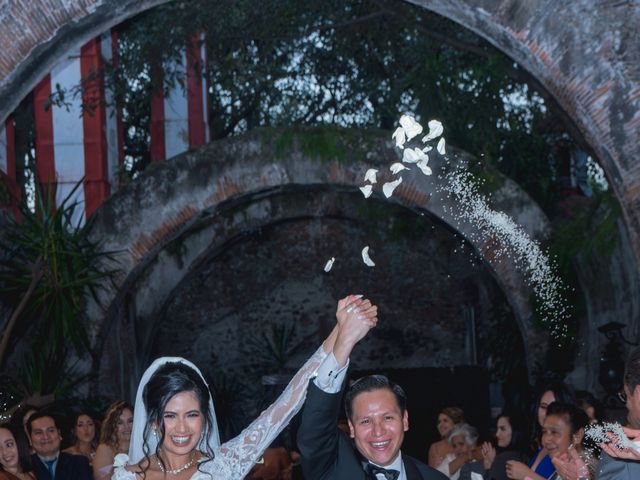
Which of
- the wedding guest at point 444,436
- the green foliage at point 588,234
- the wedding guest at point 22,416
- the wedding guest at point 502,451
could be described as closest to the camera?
the wedding guest at point 22,416

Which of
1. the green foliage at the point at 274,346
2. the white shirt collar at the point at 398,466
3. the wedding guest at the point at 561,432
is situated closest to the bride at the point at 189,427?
the white shirt collar at the point at 398,466

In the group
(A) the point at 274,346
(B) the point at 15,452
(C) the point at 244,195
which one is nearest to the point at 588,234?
(C) the point at 244,195

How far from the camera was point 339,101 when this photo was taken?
1694 cm

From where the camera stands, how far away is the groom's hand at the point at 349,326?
11.8 ft

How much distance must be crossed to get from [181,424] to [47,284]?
22.1ft

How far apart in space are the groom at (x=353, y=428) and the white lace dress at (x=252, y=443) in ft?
0.54

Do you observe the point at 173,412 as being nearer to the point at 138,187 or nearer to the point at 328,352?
the point at 328,352

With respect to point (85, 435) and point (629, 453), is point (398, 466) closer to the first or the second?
point (629, 453)

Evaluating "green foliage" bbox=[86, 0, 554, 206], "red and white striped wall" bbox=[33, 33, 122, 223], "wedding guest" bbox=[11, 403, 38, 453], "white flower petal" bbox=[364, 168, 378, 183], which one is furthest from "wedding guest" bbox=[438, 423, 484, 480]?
"red and white striped wall" bbox=[33, 33, 122, 223]

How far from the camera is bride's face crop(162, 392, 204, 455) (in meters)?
3.71

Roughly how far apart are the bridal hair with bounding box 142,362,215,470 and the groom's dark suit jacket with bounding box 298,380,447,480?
352 millimetres

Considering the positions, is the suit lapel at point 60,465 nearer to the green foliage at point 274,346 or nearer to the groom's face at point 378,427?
the groom's face at point 378,427

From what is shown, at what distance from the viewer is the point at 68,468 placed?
257 inches

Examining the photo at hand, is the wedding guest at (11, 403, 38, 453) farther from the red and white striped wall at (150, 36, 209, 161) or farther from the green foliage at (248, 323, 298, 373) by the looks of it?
the red and white striped wall at (150, 36, 209, 161)
